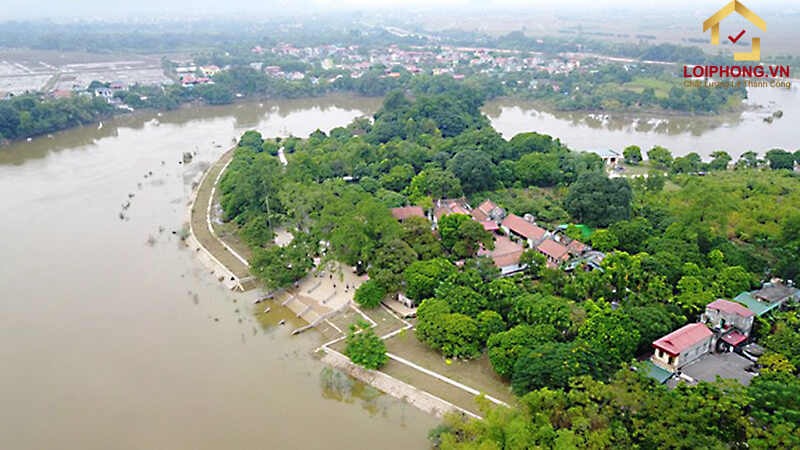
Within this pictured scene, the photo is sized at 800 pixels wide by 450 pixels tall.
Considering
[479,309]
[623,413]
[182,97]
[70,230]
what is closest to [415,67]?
[182,97]

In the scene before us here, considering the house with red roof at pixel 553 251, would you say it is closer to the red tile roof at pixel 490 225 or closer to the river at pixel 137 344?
the red tile roof at pixel 490 225

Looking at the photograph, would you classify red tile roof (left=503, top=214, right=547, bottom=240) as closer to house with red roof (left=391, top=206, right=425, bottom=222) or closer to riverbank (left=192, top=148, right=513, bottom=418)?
house with red roof (left=391, top=206, right=425, bottom=222)

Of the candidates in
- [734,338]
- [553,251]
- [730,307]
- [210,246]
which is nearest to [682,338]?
[734,338]

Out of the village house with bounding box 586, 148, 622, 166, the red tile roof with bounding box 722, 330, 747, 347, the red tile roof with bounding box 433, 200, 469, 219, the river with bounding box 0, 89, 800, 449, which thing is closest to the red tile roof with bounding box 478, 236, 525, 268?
the red tile roof with bounding box 433, 200, 469, 219

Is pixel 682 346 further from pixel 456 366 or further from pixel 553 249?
pixel 553 249

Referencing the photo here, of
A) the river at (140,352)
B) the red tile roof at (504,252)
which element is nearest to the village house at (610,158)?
the red tile roof at (504,252)
